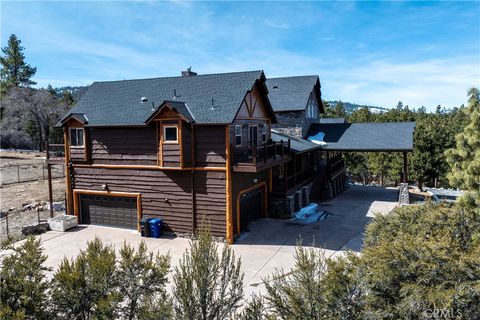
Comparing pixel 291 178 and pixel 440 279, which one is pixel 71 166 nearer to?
pixel 291 178

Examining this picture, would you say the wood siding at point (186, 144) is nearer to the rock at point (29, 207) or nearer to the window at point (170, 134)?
the window at point (170, 134)

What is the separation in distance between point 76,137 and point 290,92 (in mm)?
15997

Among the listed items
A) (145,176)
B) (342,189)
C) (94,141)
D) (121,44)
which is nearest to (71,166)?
(94,141)

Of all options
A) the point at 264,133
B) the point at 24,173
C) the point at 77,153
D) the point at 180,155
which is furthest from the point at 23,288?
the point at 24,173

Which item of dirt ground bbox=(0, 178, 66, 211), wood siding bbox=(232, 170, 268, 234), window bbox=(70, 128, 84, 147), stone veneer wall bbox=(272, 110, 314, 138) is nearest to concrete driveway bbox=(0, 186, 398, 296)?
wood siding bbox=(232, 170, 268, 234)

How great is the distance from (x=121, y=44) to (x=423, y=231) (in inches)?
712

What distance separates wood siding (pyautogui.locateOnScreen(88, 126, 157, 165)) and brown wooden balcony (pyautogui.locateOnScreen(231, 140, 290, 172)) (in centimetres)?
401

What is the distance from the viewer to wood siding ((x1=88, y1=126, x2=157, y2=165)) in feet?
54.1

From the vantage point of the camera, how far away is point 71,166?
60.5ft

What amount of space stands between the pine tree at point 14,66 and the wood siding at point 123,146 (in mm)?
45212

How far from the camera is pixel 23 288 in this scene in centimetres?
620

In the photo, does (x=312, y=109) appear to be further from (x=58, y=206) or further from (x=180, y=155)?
(x=58, y=206)

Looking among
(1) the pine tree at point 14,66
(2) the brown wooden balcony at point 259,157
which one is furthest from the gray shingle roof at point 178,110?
(1) the pine tree at point 14,66

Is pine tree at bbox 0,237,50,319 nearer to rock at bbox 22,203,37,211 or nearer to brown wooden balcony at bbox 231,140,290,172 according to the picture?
brown wooden balcony at bbox 231,140,290,172
